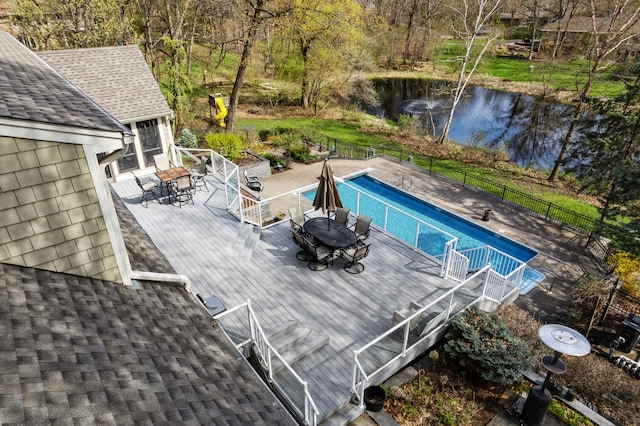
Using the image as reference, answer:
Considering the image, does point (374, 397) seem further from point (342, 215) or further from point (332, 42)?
point (332, 42)

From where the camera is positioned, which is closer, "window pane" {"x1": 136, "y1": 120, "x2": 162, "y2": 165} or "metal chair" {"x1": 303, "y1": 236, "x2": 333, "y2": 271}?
"metal chair" {"x1": 303, "y1": 236, "x2": 333, "y2": 271}

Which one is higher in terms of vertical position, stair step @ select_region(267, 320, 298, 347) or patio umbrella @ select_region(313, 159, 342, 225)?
patio umbrella @ select_region(313, 159, 342, 225)

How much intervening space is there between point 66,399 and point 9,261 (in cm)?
221

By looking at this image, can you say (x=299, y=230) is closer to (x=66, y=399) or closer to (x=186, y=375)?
(x=186, y=375)

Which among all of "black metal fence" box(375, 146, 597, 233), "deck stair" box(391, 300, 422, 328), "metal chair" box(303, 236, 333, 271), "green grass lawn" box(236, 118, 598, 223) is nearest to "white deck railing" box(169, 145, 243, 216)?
"metal chair" box(303, 236, 333, 271)

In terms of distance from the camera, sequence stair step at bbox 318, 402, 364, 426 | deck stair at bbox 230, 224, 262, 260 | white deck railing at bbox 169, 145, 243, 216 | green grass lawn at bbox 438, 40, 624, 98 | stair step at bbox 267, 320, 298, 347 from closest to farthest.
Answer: stair step at bbox 318, 402, 364, 426
stair step at bbox 267, 320, 298, 347
deck stair at bbox 230, 224, 262, 260
white deck railing at bbox 169, 145, 243, 216
green grass lawn at bbox 438, 40, 624, 98

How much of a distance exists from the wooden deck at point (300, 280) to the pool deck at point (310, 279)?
0.9 inches

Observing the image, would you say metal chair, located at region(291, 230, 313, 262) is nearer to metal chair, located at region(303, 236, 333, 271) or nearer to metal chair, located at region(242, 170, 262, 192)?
metal chair, located at region(303, 236, 333, 271)

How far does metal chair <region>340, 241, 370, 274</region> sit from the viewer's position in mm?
10531

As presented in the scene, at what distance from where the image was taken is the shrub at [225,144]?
18.9 m

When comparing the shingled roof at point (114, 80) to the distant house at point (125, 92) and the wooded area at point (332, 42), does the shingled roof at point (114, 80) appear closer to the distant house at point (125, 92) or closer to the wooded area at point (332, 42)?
the distant house at point (125, 92)

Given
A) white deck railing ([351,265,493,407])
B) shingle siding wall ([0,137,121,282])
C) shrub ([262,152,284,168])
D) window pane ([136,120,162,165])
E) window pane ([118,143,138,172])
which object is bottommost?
shrub ([262,152,284,168])

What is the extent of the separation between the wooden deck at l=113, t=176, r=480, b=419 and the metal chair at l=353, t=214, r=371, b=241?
0.62m

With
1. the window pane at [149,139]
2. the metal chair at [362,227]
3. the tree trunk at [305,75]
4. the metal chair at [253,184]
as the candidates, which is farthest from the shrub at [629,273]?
the tree trunk at [305,75]
